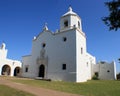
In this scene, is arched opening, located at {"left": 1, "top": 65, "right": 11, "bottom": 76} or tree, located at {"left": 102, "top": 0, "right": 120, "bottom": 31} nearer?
tree, located at {"left": 102, "top": 0, "right": 120, "bottom": 31}

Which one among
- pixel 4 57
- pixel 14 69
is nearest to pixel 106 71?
pixel 14 69

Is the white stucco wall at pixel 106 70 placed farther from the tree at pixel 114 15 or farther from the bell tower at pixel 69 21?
the tree at pixel 114 15

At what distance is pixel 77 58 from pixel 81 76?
2.98m

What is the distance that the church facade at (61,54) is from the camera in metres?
21.5

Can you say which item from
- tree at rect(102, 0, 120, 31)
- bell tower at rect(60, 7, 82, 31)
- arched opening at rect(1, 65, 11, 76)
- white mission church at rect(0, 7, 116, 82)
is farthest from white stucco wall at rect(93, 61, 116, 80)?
tree at rect(102, 0, 120, 31)

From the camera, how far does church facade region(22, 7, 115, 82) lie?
21500 mm

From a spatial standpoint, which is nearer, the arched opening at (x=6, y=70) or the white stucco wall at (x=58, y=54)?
the white stucco wall at (x=58, y=54)

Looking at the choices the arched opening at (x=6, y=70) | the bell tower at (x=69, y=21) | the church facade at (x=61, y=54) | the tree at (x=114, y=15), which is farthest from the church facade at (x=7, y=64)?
the tree at (x=114, y=15)

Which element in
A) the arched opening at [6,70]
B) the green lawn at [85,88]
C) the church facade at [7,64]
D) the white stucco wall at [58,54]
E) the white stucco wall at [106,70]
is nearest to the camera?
the green lawn at [85,88]

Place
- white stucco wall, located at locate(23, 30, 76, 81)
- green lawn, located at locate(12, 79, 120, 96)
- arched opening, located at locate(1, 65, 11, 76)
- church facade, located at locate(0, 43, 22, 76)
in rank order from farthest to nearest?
arched opening, located at locate(1, 65, 11, 76) < church facade, located at locate(0, 43, 22, 76) < white stucco wall, located at locate(23, 30, 76, 81) < green lawn, located at locate(12, 79, 120, 96)

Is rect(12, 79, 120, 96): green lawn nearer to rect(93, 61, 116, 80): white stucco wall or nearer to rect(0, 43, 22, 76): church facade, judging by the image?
rect(93, 61, 116, 80): white stucco wall

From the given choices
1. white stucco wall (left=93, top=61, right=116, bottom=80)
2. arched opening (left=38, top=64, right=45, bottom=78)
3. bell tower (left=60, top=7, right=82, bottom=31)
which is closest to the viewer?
bell tower (left=60, top=7, right=82, bottom=31)

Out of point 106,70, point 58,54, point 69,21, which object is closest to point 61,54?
point 58,54

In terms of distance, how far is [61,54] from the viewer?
22797 mm
